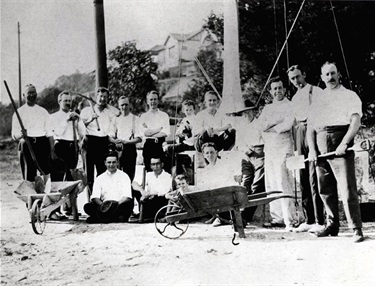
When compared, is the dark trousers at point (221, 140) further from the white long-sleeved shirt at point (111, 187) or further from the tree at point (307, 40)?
the white long-sleeved shirt at point (111, 187)

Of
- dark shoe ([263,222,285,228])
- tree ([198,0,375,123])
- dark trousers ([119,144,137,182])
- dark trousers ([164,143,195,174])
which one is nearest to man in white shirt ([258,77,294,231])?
dark shoe ([263,222,285,228])

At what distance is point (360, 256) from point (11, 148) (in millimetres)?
2561

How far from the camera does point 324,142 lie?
132 inches

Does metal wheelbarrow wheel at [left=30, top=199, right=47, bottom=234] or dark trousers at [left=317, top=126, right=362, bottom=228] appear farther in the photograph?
dark trousers at [left=317, top=126, right=362, bottom=228]

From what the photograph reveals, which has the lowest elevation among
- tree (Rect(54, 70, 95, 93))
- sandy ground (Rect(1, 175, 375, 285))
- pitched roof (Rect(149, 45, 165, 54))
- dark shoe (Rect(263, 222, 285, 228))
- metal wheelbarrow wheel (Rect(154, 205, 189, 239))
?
sandy ground (Rect(1, 175, 375, 285))

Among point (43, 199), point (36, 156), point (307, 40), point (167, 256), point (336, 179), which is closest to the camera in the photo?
point (167, 256)

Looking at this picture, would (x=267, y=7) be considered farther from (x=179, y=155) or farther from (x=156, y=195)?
(x=156, y=195)

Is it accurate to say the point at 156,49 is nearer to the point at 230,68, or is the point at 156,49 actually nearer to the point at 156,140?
the point at 230,68

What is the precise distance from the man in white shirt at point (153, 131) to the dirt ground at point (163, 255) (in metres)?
0.58

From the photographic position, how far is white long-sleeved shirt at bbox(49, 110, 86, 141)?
3520mm

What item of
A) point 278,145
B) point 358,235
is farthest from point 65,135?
point 358,235

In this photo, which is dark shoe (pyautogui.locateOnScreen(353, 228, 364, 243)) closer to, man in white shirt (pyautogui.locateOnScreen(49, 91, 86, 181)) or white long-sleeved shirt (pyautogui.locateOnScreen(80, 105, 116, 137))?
white long-sleeved shirt (pyautogui.locateOnScreen(80, 105, 116, 137))

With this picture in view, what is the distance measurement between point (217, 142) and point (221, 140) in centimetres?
3

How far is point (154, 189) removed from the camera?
11.6 feet
